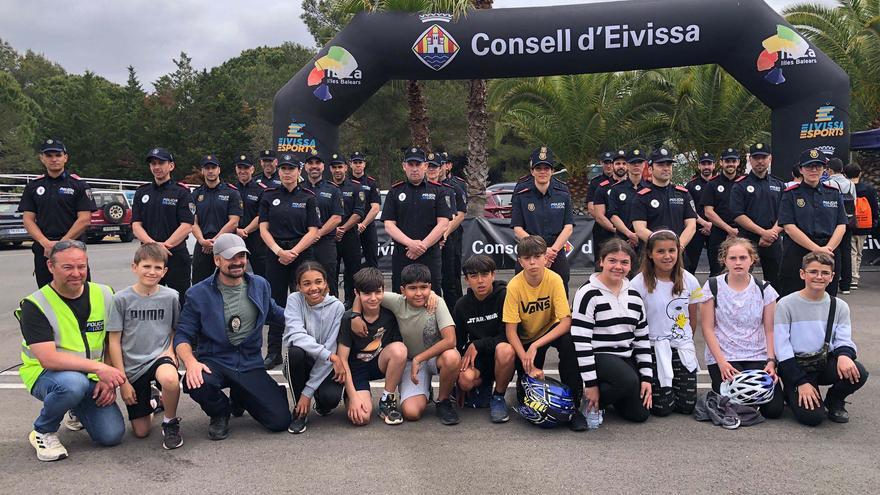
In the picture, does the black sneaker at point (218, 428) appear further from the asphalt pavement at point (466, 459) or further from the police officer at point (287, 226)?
the police officer at point (287, 226)

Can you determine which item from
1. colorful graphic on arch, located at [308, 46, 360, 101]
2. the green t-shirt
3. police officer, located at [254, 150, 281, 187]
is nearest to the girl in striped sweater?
the green t-shirt

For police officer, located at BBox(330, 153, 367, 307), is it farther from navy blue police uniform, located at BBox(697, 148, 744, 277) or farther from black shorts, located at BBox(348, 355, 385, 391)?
navy blue police uniform, located at BBox(697, 148, 744, 277)

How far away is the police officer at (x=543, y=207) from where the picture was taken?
6.45 meters

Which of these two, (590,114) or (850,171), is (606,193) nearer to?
(850,171)

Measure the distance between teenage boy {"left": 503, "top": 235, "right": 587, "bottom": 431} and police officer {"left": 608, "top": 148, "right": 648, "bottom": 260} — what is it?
255cm

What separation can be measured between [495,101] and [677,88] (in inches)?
172

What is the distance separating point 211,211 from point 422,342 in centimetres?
343

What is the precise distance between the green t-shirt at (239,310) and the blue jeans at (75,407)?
2.64 ft

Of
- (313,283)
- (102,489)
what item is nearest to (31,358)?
(102,489)

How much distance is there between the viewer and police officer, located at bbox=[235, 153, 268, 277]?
7.11 m

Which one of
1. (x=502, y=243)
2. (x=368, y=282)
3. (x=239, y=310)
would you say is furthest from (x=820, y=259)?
(x=502, y=243)

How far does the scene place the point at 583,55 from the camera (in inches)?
358

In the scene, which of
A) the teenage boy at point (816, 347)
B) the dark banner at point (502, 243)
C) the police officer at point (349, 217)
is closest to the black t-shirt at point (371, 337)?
the teenage boy at point (816, 347)

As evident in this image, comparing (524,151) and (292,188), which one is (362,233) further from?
(524,151)
